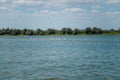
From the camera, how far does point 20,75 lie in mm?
21109

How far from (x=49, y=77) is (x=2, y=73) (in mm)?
3849

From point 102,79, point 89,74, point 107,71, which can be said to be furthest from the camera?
point 107,71

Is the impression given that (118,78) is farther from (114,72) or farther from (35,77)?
(35,77)

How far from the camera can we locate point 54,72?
2269 centimetres

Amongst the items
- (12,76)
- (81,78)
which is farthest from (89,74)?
(12,76)

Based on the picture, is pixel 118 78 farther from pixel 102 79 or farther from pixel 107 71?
pixel 107 71

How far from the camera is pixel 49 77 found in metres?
20.5

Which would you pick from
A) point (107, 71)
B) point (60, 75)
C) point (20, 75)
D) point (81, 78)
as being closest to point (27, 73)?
point (20, 75)

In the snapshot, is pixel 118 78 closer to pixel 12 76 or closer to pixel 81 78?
pixel 81 78

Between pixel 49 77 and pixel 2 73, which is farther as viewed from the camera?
pixel 2 73

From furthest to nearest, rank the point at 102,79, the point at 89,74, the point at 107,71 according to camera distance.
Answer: the point at 107,71 → the point at 89,74 → the point at 102,79

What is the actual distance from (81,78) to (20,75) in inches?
166

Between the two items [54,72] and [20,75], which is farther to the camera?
[54,72]

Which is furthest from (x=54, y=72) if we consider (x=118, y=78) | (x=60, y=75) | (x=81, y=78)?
(x=118, y=78)
